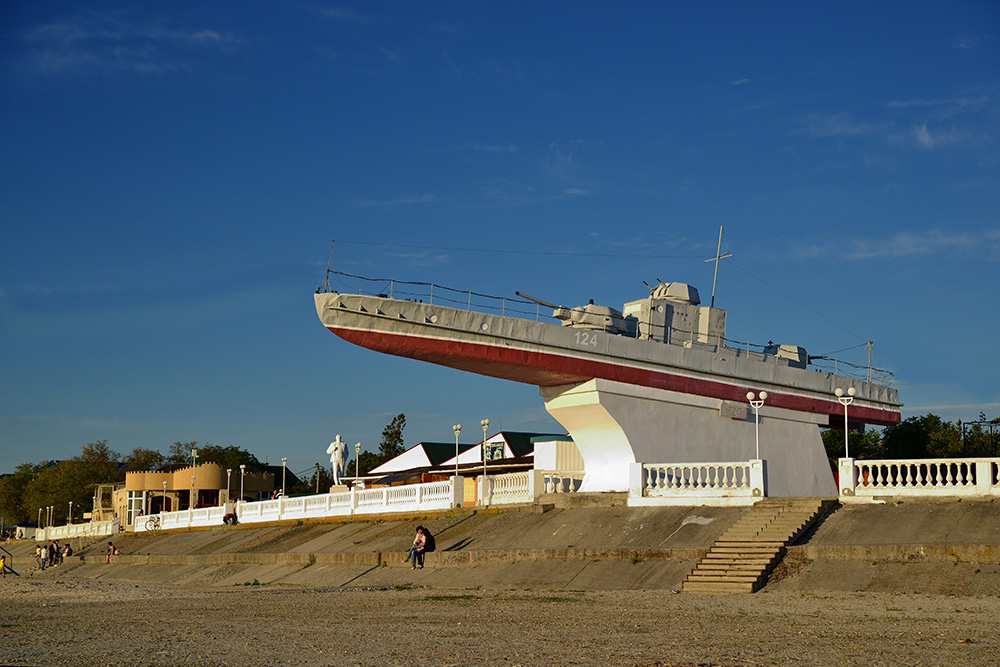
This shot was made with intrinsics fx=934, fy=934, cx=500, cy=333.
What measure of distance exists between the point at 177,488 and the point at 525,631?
2605 inches

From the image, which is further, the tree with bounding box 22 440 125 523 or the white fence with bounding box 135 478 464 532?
the tree with bounding box 22 440 125 523

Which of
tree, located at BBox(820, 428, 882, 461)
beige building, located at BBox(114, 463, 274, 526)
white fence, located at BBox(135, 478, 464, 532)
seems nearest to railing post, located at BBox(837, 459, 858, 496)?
white fence, located at BBox(135, 478, 464, 532)

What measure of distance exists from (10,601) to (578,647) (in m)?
17.3

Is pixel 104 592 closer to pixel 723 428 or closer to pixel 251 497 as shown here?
pixel 723 428

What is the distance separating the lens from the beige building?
71.2 m

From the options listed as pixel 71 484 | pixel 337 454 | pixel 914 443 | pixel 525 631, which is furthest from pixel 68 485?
pixel 525 631

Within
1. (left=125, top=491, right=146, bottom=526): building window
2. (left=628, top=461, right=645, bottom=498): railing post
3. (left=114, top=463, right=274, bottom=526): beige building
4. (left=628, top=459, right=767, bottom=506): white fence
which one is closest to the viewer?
(left=628, top=459, right=767, bottom=506): white fence

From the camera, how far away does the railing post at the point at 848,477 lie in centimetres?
2177

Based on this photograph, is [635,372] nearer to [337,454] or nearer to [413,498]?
[413,498]

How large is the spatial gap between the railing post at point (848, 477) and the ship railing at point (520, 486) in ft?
30.6

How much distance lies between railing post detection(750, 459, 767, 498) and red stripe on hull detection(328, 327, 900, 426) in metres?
7.59

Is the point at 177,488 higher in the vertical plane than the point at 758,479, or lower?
lower

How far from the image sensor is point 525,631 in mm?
12281

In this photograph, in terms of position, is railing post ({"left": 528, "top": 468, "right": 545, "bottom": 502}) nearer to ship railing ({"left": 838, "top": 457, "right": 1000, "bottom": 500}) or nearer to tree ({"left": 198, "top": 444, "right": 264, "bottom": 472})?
ship railing ({"left": 838, "top": 457, "right": 1000, "bottom": 500})
